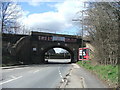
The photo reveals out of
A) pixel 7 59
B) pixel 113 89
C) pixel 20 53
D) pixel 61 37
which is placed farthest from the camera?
pixel 61 37

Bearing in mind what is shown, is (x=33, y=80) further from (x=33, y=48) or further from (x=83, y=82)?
(x=33, y=48)

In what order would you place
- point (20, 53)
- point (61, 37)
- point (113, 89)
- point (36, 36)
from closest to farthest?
point (113, 89) → point (20, 53) → point (36, 36) → point (61, 37)

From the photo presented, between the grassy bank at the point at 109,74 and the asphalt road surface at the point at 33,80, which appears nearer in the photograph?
the grassy bank at the point at 109,74

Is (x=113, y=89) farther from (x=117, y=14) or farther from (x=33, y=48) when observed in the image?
(x=33, y=48)

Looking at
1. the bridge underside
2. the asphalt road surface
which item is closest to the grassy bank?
the asphalt road surface

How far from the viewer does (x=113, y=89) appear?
28.7ft

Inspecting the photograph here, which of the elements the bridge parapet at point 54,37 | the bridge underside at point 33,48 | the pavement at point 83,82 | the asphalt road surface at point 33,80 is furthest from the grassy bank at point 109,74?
the bridge parapet at point 54,37

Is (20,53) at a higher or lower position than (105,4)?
lower

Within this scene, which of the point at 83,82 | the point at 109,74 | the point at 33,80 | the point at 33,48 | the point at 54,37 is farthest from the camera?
the point at 54,37

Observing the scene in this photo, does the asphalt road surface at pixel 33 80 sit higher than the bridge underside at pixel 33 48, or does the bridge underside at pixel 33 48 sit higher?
the bridge underside at pixel 33 48

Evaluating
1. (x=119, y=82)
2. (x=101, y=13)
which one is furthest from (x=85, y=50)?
(x=119, y=82)

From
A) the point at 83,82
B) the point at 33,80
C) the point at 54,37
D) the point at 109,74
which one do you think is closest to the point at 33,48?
the point at 54,37

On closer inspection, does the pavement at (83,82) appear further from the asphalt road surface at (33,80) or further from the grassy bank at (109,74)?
the grassy bank at (109,74)

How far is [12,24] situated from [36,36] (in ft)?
31.1
